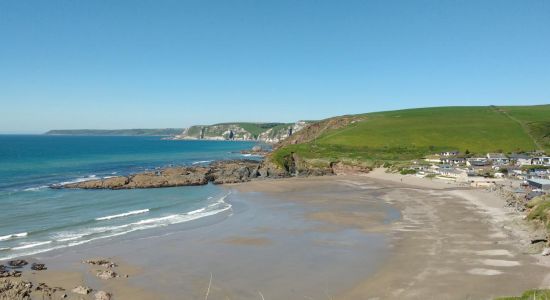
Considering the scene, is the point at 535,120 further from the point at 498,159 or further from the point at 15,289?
the point at 15,289

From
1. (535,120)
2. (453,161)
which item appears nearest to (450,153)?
(453,161)

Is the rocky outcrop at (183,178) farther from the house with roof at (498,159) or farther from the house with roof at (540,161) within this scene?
the house with roof at (540,161)

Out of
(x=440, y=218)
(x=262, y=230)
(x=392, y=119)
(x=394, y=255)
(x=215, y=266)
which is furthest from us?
(x=392, y=119)

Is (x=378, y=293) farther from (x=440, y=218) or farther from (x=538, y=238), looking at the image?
(x=440, y=218)

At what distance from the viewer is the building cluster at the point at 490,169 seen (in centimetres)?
6256

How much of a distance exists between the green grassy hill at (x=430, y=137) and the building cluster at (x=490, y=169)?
11.1 meters

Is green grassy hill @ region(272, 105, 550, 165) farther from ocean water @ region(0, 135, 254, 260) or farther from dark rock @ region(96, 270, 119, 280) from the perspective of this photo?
dark rock @ region(96, 270, 119, 280)

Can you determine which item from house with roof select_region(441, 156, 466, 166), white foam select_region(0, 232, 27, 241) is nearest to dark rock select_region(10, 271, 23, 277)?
white foam select_region(0, 232, 27, 241)

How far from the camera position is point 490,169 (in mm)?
75438

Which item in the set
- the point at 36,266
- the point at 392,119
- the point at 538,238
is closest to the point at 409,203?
the point at 538,238

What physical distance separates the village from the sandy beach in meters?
10.9

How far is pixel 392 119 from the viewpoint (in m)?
153

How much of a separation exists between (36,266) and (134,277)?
6.22m

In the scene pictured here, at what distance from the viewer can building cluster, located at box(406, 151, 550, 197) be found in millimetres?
62562
